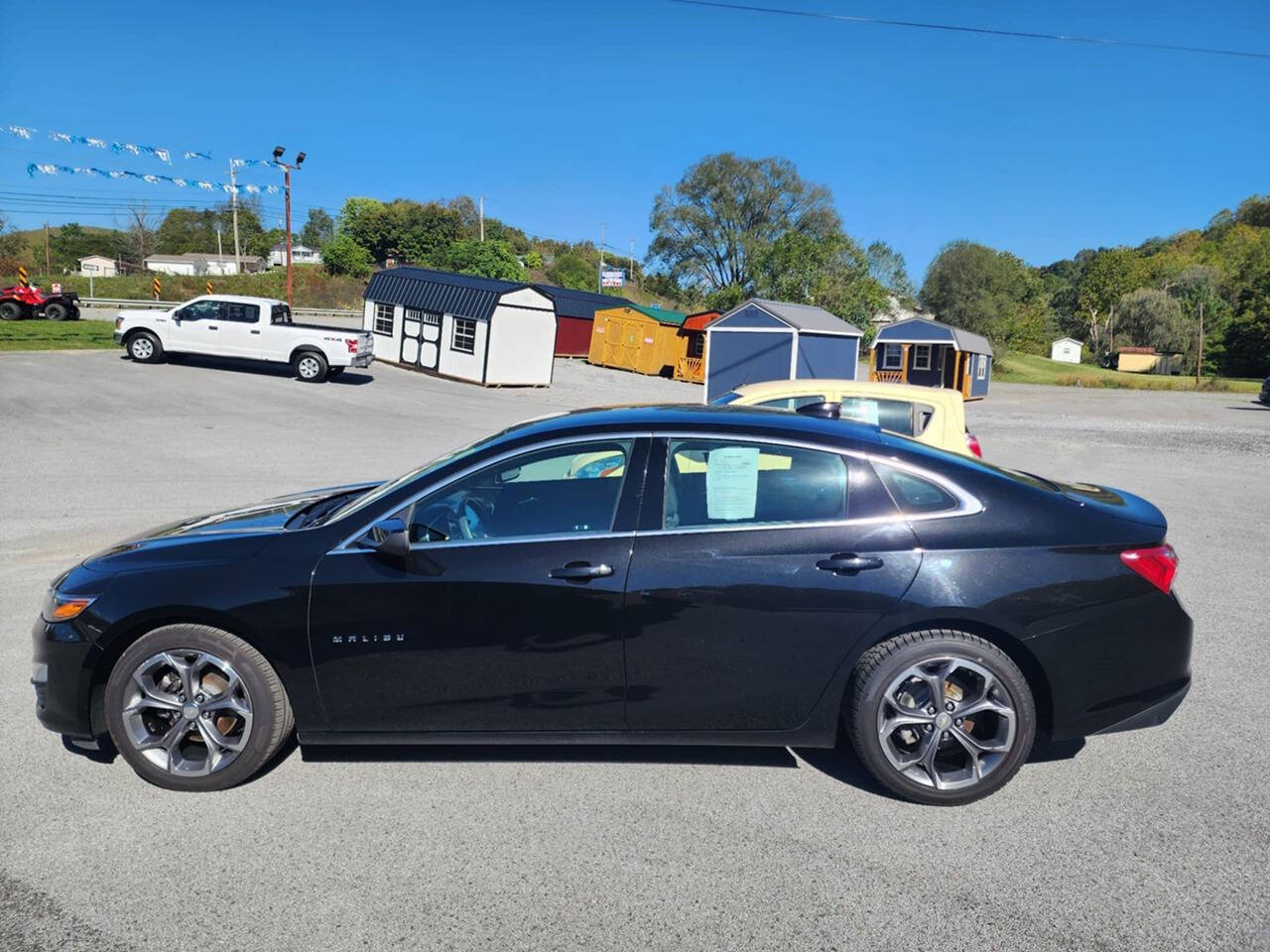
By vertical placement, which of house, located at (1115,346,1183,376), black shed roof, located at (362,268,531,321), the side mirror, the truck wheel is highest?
house, located at (1115,346,1183,376)

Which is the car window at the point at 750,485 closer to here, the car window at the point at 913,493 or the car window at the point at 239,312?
the car window at the point at 913,493

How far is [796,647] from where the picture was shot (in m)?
3.56

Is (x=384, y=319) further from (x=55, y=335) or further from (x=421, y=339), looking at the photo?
(x=55, y=335)

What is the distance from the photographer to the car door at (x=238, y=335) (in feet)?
84.4

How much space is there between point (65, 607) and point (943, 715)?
11.7 feet

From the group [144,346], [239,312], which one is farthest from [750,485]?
Answer: [144,346]

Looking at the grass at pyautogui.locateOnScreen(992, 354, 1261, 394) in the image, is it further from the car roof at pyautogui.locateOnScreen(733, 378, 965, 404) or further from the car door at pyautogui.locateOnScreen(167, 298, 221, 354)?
A: the car roof at pyautogui.locateOnScreen(733, 378, 965, 404)

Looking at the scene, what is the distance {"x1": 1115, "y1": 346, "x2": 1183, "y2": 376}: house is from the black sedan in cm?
9763

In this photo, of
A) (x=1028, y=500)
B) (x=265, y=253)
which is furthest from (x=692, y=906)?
(x=265, y=253)

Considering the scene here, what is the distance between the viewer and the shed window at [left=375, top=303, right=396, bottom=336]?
32.7 meters

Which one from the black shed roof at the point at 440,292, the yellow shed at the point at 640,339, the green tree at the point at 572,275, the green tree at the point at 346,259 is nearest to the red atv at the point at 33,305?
the black shed roof at the point at 440,292

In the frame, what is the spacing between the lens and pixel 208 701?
3.67 metres

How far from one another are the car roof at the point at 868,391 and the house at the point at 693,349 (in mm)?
29832

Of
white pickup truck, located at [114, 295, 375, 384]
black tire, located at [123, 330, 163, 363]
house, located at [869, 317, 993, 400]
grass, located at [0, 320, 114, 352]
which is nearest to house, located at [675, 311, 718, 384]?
house, located at [869, 317, 993, 400]
